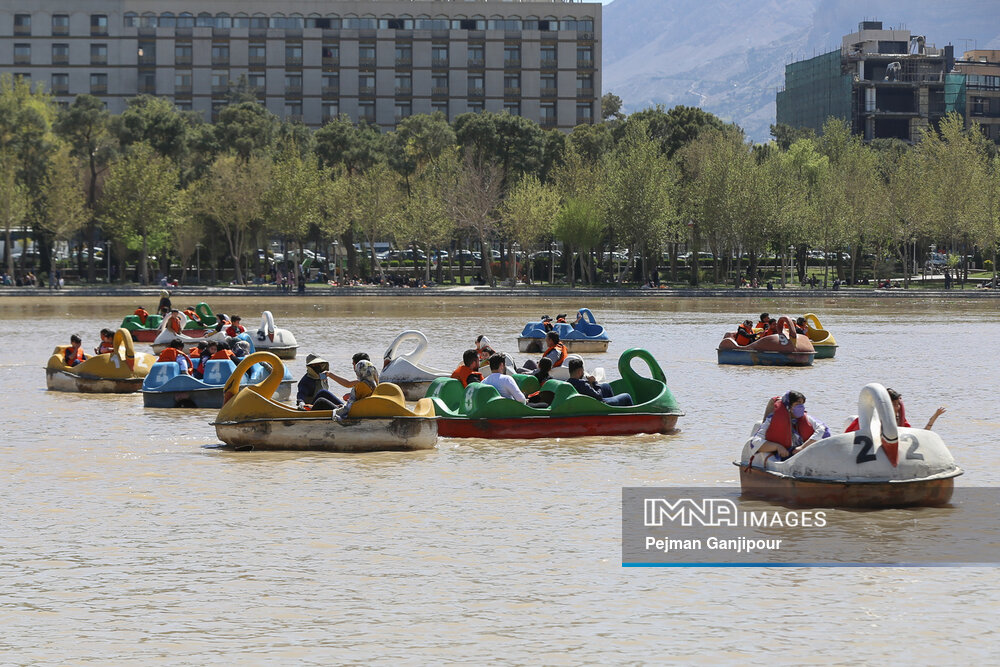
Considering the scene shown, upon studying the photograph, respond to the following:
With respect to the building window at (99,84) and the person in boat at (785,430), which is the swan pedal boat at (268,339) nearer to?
the person in boat at (785,430)

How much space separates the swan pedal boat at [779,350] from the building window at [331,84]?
381 feet

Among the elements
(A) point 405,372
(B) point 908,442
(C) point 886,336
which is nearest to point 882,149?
(C) point 886,336

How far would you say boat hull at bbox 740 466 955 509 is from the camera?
15484 millimetres

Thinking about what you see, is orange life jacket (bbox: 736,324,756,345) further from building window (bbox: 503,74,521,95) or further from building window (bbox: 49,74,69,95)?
building window (bbox: 49,74,69,95)

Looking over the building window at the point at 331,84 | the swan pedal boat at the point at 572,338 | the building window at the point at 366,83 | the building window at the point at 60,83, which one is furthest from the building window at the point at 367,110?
the swan pedal boat at the point at 572,338

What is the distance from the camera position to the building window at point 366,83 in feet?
486

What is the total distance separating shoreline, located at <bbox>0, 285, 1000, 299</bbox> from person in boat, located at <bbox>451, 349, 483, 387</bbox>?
66.8 metres

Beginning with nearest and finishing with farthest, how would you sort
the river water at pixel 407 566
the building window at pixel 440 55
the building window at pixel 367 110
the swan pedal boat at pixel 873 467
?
the river water at pixel 407 566 → the swan pedal boat at pixel 873 467 → the building window at pixel 367 110 → the building window at pixel 440 55

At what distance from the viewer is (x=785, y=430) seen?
1641 centimetres

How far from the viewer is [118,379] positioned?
30.0m

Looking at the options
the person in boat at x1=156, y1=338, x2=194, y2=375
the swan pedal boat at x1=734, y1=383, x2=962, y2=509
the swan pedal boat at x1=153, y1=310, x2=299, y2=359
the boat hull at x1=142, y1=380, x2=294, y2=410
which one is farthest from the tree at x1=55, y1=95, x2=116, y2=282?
the swan pedal boat at x1=734, y1=383, x2=962, y2=509

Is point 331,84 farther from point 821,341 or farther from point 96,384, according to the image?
point 96,384

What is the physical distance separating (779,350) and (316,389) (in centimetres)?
1895

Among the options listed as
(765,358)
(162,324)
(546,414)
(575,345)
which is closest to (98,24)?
(162,324)
